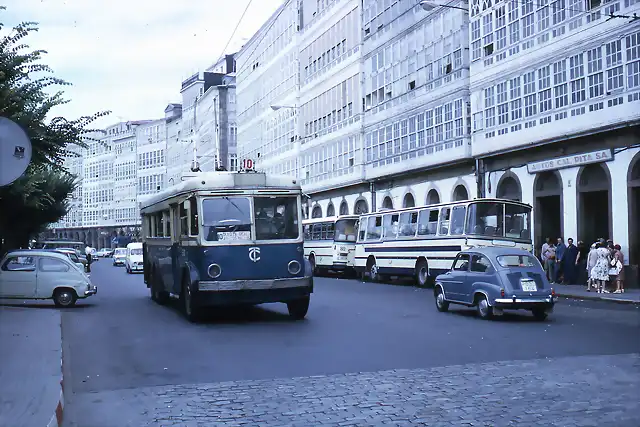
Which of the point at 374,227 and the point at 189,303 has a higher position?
the point at 374,227

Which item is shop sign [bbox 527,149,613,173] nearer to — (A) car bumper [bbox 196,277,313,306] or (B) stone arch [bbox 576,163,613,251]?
(B) stone arch [bbox 576,163,613,251]

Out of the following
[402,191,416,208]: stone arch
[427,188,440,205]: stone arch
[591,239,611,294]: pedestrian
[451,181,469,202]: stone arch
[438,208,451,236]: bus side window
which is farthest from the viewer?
[402,191,416,208]: stone arch

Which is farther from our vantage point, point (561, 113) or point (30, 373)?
point (561, 113)

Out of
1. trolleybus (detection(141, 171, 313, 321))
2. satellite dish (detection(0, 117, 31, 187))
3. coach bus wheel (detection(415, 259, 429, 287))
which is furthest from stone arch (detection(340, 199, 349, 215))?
satellite dish (detection(0, 117, 31, 187))

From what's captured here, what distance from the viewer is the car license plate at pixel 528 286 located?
17.5m

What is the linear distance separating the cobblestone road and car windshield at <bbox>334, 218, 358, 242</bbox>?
101 ft

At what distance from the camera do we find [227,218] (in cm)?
1734

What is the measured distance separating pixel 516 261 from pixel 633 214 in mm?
13134

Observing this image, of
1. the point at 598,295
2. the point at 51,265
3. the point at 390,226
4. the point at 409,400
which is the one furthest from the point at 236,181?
the point at 390,226

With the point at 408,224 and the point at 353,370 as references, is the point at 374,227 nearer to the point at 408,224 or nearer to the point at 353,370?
the point at 408,224

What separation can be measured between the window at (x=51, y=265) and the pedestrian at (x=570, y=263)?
57.8ft

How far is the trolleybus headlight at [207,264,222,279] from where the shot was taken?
16.9m

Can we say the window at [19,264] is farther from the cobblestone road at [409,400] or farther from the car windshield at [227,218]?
the cobblestone road at [409,400]

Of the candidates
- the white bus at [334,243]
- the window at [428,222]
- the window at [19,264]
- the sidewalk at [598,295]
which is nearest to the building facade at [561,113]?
the sidewalk at [598,295]
